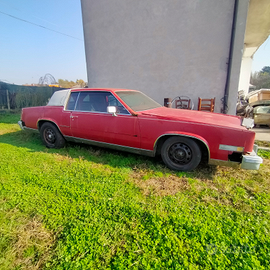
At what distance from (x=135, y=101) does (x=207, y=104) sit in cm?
446

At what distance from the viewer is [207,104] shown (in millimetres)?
7051

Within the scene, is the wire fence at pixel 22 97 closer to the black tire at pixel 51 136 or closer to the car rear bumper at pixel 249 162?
the black tire at pixel 51 136

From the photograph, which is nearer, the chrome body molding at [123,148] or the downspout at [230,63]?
the chrome body molding at [123,148]

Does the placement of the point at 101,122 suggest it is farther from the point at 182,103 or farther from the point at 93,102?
the point at 182,103

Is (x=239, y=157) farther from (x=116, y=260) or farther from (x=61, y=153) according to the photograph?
(x=61, y=153)

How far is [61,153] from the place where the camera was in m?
4.15

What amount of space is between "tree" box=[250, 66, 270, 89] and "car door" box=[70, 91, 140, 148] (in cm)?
3386

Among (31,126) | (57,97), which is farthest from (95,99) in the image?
(31,126)

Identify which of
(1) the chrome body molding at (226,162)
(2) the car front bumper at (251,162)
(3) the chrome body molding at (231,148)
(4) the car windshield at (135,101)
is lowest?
(1) the chrome body molding at (226,162)

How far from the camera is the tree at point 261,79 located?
3053cm

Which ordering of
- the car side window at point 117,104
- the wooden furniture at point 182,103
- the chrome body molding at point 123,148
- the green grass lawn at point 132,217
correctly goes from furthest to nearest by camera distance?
the wooden furniture at point 182,103 → the car side window at point 117,104 → the chrome body molding at point 123,148 → the green grass lawn at point 132,217

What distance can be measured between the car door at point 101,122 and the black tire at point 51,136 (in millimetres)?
Result: 509

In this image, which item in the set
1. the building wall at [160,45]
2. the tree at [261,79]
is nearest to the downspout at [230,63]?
the building wall at [160,45]

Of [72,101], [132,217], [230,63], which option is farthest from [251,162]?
[230,63]
